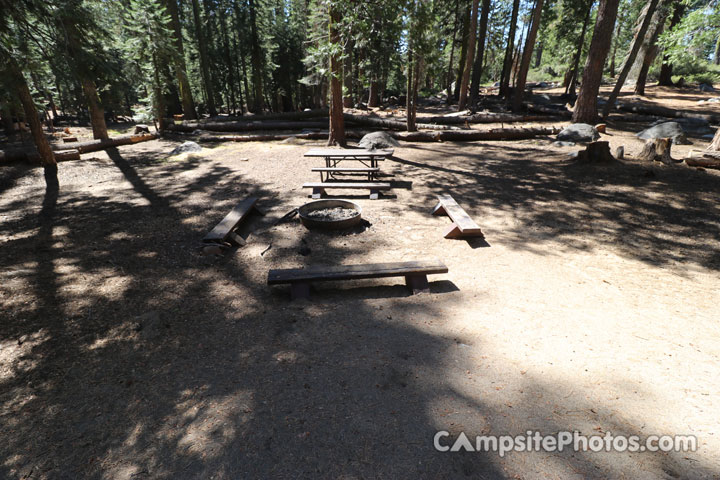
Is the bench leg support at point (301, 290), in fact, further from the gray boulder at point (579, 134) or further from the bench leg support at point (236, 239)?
the gray boulder at point (579, 134)

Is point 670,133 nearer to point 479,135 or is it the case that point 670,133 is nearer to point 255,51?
point 479,135

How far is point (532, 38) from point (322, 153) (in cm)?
1698

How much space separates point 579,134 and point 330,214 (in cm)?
1160

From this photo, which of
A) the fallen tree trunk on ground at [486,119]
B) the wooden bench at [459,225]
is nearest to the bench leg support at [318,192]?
the wooden bench at [459,225]

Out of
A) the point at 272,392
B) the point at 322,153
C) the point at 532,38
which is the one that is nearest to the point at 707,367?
the point at 272,392

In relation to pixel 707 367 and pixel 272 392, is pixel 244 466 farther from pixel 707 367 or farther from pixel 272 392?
pixel 707 367

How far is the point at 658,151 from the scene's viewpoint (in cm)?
880

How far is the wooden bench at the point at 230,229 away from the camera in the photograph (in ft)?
17.3

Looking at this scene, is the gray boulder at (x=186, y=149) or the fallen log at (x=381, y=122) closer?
the gray boulder at (x=186, y=149)

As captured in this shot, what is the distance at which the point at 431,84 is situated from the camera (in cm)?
4075

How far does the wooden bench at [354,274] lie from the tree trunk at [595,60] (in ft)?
44.0

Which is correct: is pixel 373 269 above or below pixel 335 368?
above

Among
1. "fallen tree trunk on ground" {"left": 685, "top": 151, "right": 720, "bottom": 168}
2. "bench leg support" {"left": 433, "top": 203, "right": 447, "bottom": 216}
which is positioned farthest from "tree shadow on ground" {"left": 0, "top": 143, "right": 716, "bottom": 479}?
"fallen tree trunk on ground" {"left": 685, "top": 151, "right": 720, "bottom": 168}

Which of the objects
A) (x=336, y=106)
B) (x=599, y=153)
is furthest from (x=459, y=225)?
(x=336, y=106)
